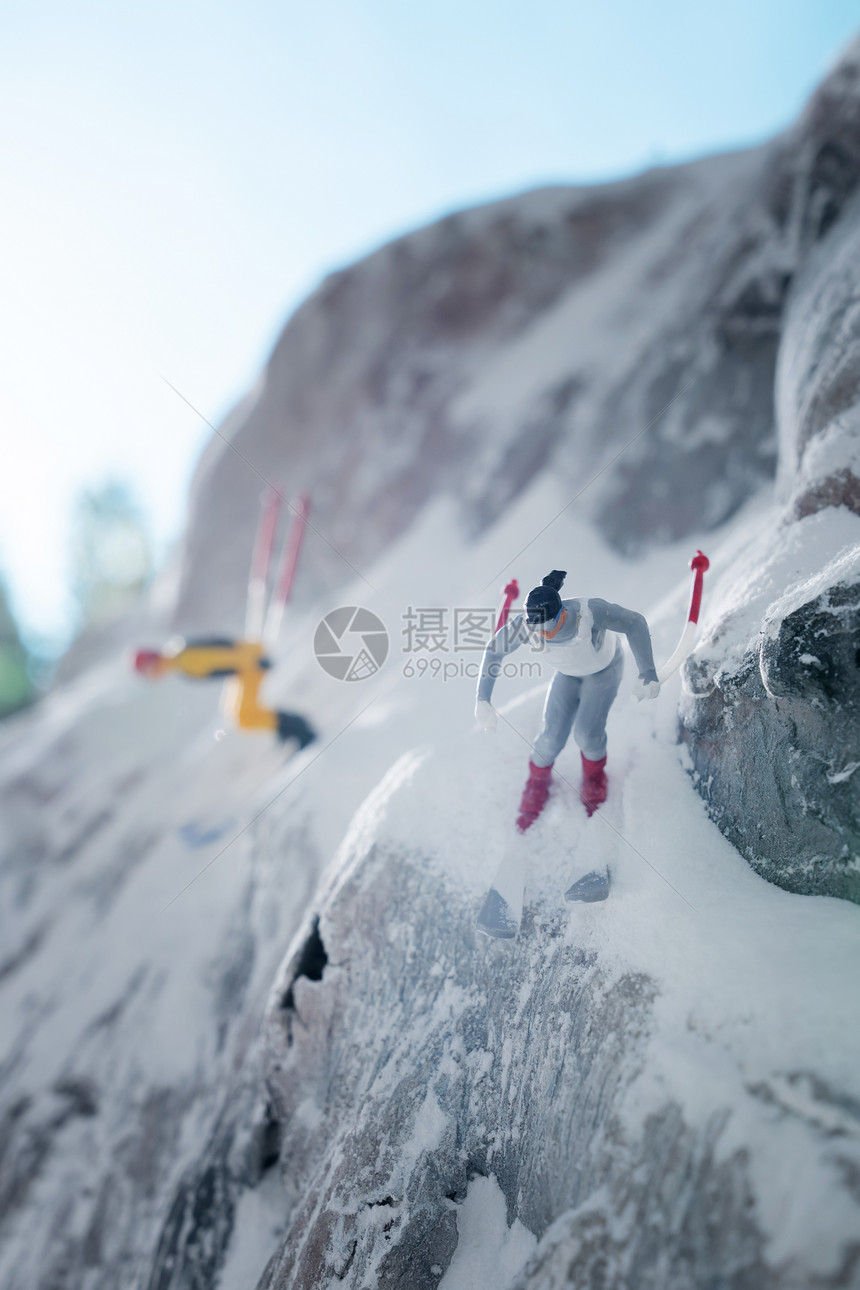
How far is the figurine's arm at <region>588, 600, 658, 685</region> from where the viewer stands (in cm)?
270

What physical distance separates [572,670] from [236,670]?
380cm

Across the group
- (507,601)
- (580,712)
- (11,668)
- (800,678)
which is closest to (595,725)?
(580,712)

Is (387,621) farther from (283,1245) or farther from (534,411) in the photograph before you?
(283,1245)

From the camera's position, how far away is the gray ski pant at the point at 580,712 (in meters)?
2.80

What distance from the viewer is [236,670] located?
568 cm

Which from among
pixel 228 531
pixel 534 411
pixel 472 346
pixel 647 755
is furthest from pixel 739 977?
pixel 228 531

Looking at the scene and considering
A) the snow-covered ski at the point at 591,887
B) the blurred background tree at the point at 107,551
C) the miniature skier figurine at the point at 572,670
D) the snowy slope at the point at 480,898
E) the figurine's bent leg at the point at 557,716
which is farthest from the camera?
the blurred background tree at the point at 107,551

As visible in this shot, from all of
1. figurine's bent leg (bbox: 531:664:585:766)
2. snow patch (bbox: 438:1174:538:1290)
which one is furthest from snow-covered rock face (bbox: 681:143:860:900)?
snow patch (bbox: 438:1174:538:1290)

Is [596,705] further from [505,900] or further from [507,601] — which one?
[505,900]

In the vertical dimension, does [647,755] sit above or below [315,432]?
below

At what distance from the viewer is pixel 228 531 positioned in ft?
35.6

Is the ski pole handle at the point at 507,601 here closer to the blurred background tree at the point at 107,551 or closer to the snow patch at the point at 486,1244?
the snow patch at the point at 486,1244

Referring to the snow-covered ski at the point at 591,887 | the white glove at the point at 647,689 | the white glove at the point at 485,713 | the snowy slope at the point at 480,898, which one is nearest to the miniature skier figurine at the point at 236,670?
the snowy slope at the point at 480,898

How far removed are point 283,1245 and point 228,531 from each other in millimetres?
9759
